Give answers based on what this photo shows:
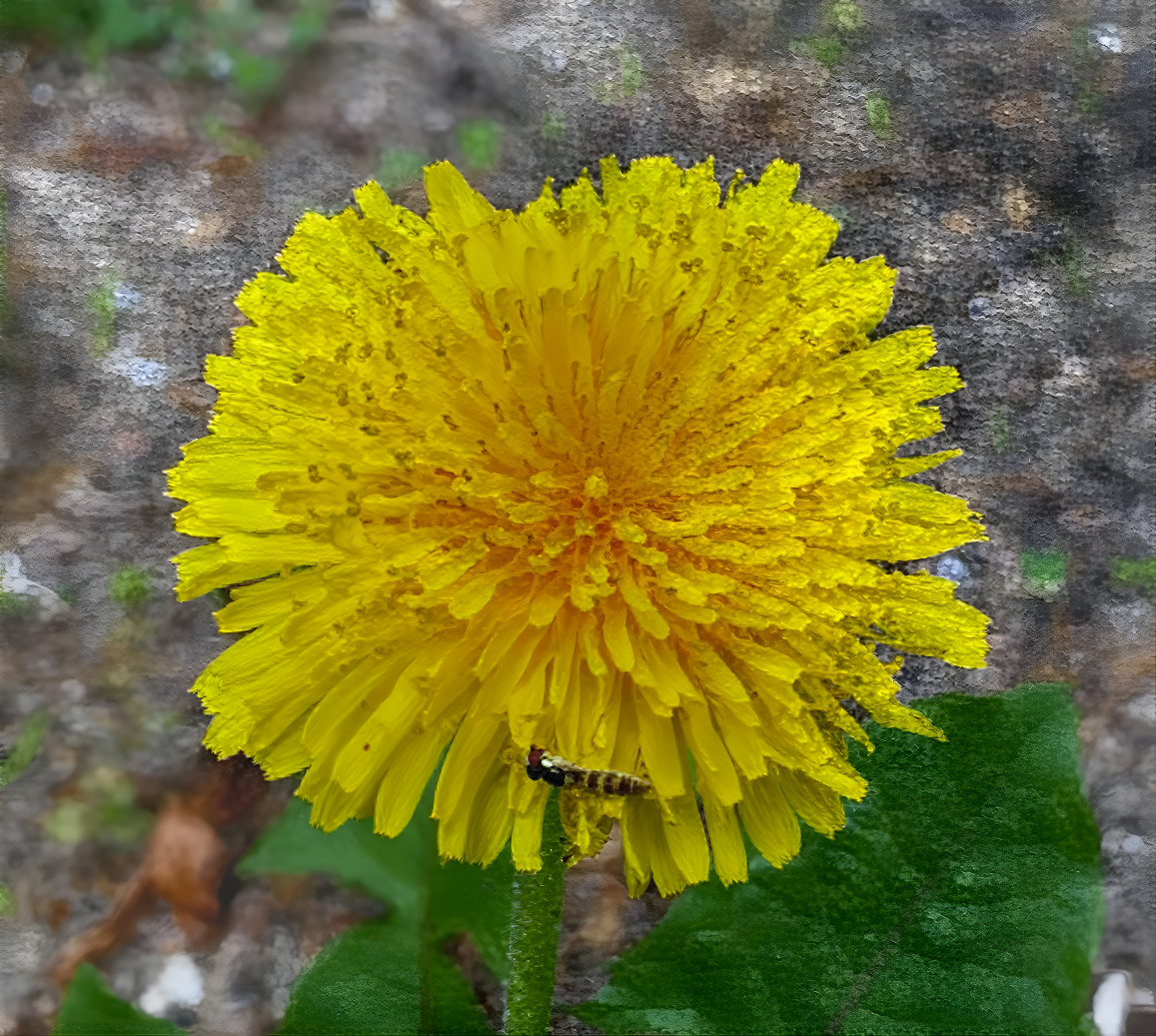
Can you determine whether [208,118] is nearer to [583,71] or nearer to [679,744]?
[583,71]

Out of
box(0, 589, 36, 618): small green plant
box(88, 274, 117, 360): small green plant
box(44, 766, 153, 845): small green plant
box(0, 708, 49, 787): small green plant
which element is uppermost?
box(88, 274, 117, 360): small green plant

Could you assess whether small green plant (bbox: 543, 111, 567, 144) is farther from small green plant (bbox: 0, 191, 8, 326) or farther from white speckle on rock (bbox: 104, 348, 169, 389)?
small green plant (bbox: 0, 191, 8, 326)

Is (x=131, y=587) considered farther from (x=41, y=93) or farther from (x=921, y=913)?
(x=921, y=913)

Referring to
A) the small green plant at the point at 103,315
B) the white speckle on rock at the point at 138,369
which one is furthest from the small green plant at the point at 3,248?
the white speckle on rock at the point at 138,369

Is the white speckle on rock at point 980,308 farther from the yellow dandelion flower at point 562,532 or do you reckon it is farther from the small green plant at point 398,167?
the small green plant at point 398,167

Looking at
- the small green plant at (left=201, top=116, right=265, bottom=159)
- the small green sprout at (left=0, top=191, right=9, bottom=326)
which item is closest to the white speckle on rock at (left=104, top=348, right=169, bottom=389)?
the small green sprout at (left=0, top=191, right=9, bottom=326)

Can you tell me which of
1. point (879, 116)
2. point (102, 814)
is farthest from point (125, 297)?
point (879, 116)

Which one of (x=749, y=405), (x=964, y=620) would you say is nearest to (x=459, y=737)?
(x=749, y=405)
